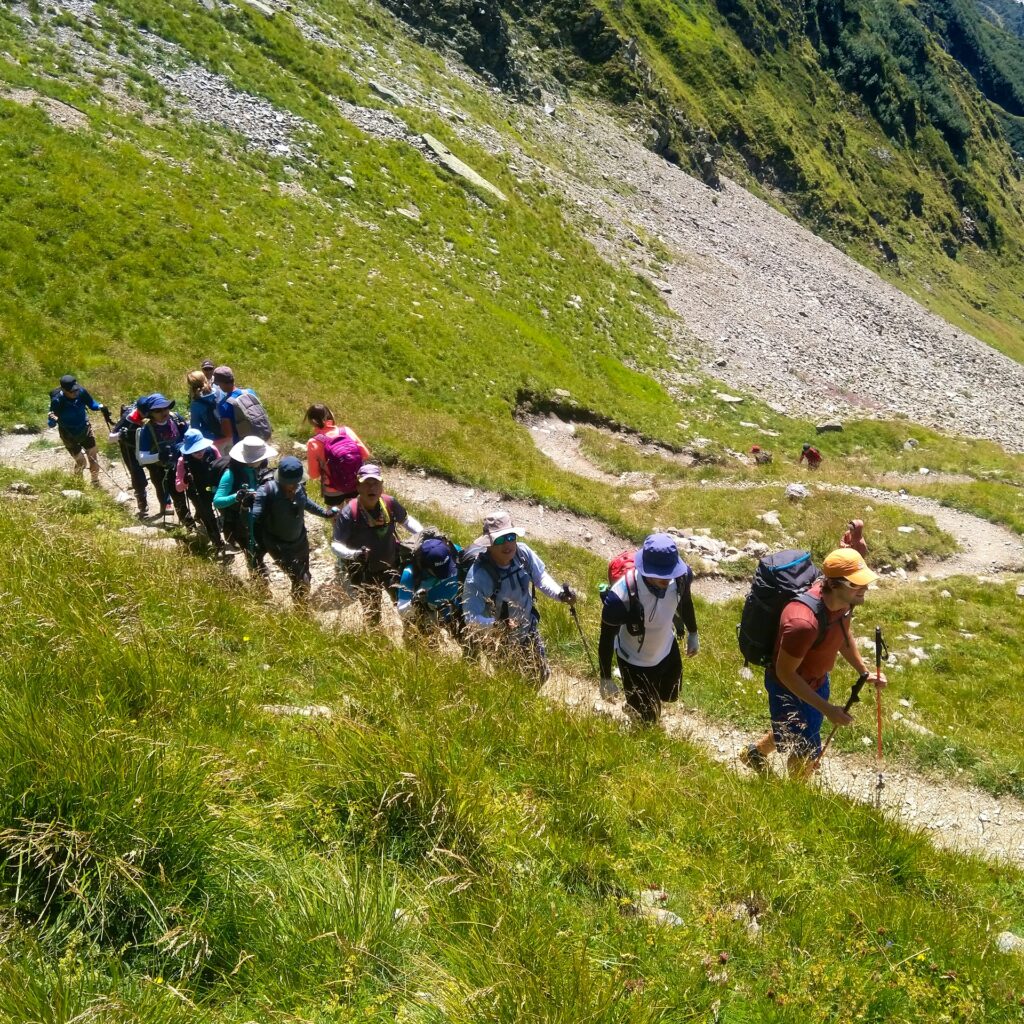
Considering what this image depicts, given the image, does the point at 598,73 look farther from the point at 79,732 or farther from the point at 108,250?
the point at 79,732

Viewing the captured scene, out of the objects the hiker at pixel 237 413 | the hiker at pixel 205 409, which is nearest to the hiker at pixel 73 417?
the hiker at pixel 205 409

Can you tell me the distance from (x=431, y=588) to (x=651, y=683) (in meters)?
2.34

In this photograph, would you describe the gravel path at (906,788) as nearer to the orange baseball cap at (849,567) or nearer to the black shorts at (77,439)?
the orange baseball cap at (849,567)

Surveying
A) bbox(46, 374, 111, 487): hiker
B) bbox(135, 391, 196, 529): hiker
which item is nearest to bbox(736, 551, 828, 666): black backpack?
bbox(135, 391, 196, 529): hiker

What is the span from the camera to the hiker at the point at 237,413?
10070 mm

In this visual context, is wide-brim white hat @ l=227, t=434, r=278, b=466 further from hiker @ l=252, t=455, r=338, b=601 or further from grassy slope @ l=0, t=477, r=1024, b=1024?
grassy slope @ l=0, t=477, r=1024, b=1024

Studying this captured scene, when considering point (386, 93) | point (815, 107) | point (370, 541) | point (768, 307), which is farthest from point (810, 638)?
point (815, 107)

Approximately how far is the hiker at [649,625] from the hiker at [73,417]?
9.63 metres

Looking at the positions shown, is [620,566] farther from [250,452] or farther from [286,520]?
[250,452]

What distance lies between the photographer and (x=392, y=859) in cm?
336

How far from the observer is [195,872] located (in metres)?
2.91

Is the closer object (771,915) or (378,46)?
(771,915)

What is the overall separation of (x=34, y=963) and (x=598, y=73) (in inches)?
3138

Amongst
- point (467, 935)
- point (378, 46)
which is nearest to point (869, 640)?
point (467, 935)
